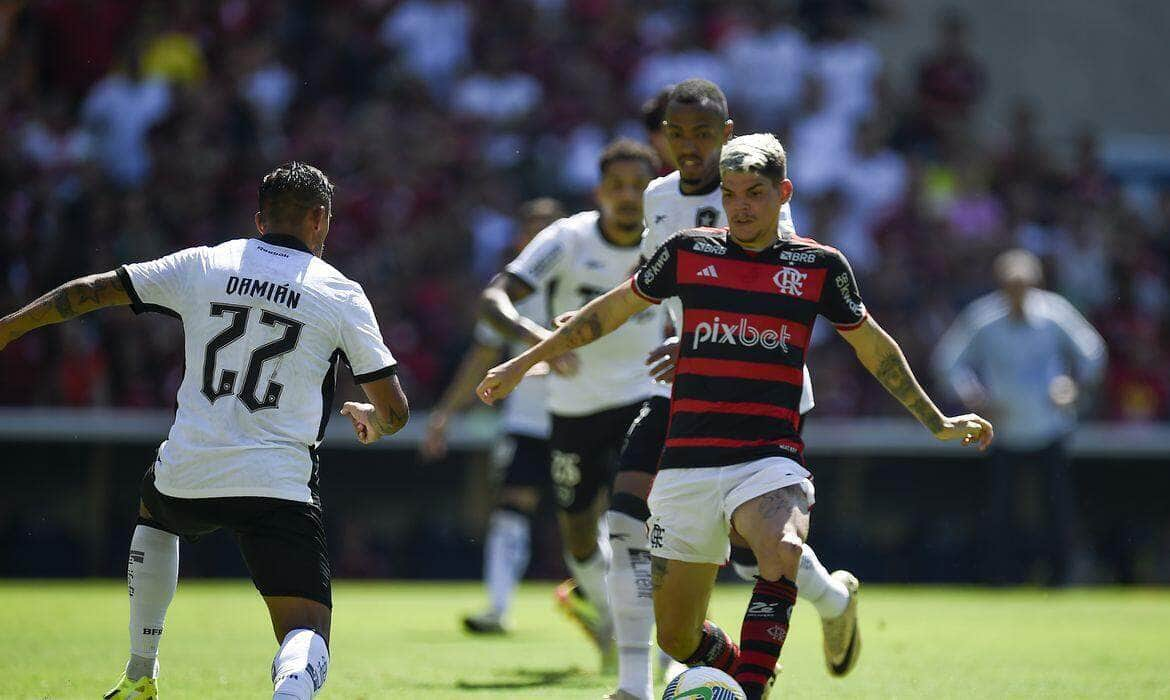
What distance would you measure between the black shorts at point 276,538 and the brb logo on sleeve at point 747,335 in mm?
1628

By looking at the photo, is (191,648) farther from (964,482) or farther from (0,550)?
(964,482)

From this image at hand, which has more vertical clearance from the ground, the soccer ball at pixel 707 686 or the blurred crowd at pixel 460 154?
the blurred crowd at pixel 460 154

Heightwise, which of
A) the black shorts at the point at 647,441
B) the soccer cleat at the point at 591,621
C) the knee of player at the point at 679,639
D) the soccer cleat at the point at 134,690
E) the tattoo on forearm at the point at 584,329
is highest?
the tattoo on forearm at the point at 584,329

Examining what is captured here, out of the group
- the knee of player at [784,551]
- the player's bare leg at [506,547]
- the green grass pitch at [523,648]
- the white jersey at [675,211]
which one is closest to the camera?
the knee of player at [784,551]

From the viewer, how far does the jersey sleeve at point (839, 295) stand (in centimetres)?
620

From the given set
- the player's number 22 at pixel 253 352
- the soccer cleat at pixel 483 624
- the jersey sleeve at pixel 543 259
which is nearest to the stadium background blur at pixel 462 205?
the soccer cleat at pixel 483 624

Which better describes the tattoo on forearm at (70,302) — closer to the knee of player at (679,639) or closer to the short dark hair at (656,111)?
the knee of player at (679,639)

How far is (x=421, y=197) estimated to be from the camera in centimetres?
1891

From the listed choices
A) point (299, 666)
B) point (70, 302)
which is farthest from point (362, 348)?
point (299, 666)

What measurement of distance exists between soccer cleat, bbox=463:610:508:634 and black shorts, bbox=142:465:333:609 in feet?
18.5

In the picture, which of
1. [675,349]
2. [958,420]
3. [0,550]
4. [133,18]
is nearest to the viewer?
[958,420]

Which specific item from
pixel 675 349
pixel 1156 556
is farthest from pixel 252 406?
pixel 1156 556

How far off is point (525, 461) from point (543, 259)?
10.9 feet

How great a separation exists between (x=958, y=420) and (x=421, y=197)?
13.1 metres
